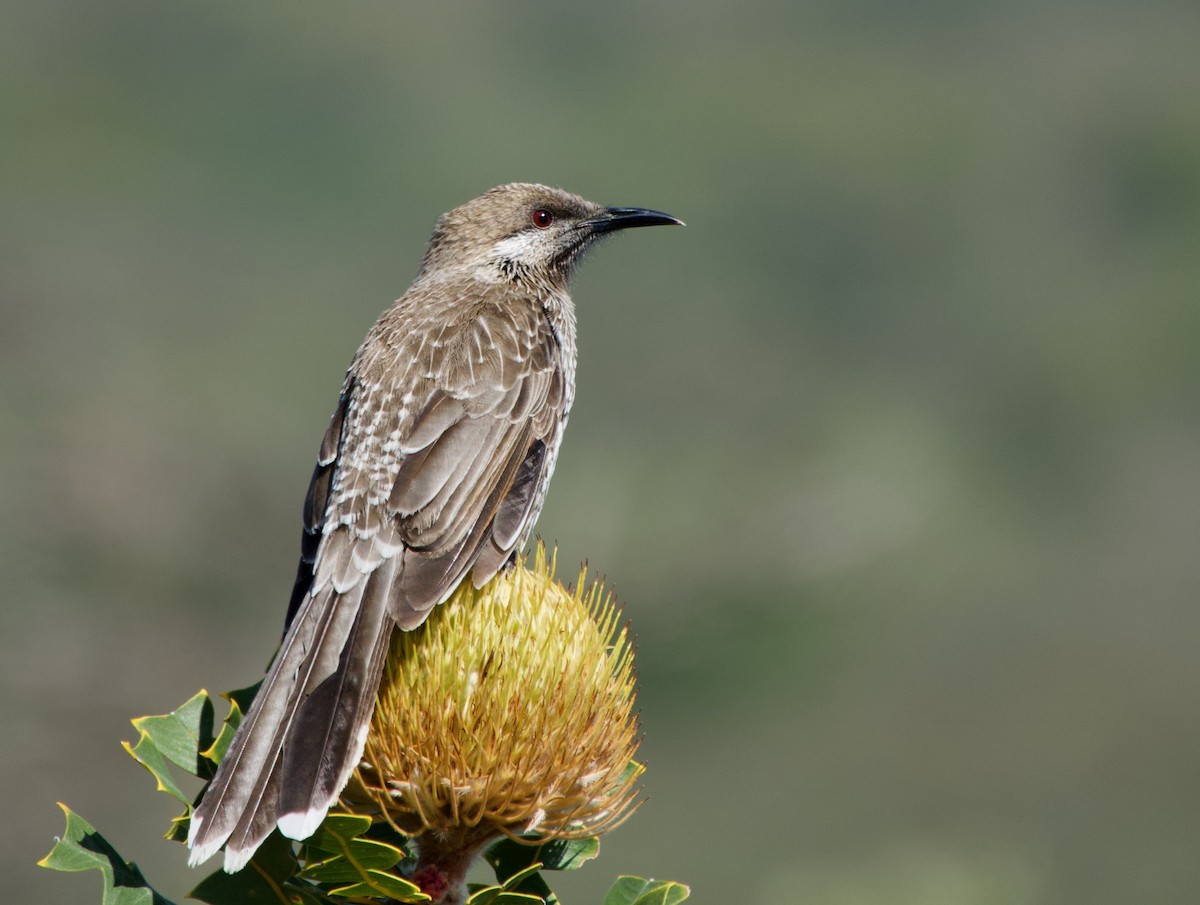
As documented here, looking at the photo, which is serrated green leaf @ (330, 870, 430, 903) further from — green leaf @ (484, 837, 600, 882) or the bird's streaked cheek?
the bird's streaked cheek

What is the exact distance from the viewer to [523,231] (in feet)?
21.0

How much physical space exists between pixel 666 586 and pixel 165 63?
4545 centimetres

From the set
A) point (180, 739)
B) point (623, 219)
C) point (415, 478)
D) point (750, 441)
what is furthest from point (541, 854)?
point (750, 441)

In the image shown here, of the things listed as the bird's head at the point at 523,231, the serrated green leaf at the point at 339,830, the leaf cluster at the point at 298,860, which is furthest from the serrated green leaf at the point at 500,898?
the bird's head at the point at 523,231

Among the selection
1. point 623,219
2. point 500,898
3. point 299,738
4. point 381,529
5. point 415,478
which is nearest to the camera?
point 500,898

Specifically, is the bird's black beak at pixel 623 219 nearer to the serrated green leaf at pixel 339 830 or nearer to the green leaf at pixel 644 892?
the green leaf at pixel 644 892

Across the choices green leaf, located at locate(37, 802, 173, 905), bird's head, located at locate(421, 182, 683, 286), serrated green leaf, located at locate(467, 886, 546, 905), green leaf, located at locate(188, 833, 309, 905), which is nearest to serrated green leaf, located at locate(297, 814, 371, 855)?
green leaf, located at locate(188, 833, 309, 905)

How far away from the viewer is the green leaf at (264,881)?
3570 mm

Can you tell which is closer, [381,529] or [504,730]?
[504,730]

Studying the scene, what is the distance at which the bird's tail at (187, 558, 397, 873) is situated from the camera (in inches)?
136

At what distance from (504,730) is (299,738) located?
0.53 meters

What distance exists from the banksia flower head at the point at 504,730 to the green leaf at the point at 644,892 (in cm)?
17

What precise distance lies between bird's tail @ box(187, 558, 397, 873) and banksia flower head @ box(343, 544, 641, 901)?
0.33 feet

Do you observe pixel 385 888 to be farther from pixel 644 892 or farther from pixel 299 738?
pixel 644 892
